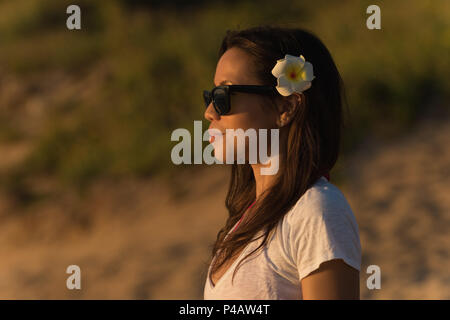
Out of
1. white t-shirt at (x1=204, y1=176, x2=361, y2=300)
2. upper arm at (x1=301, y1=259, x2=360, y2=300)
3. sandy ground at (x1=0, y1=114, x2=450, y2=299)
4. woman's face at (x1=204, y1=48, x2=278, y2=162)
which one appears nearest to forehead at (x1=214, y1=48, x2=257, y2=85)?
woman's face at (x1=204, y1=48, x2=278, y2=162)

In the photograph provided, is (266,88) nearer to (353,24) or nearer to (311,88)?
(311,88)

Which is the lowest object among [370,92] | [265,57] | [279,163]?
[279,163]

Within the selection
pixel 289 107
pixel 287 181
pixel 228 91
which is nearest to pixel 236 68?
pixel 228 91

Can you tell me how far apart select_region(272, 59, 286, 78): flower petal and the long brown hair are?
64 millimetres

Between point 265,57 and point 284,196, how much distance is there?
1.45 ft

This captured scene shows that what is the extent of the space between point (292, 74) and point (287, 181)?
0.30 m

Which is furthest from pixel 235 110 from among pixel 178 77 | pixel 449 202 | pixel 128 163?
pixel 178 77

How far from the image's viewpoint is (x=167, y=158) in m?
8.49

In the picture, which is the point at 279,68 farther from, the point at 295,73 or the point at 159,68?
the point at 159,68

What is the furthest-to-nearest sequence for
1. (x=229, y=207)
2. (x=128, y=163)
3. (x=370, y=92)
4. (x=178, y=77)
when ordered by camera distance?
(x=178, y=77)
(x=128, y=163)
(x=370, y=92)
(x=229, y=207)

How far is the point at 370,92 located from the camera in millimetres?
7945

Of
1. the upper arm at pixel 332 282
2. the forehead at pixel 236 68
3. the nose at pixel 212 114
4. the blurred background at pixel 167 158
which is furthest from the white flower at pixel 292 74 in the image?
the blurred background at pixel 167 158

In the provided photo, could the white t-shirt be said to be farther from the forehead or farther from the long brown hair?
the forehead

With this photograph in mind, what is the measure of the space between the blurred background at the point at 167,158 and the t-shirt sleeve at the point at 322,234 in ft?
12.5
